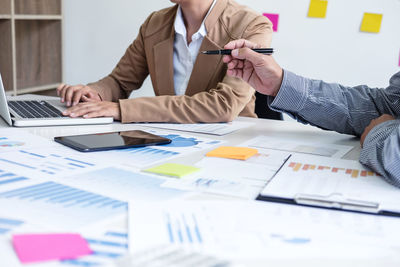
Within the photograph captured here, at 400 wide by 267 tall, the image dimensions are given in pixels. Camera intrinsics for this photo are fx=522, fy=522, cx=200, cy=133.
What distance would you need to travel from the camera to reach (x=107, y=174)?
95cm

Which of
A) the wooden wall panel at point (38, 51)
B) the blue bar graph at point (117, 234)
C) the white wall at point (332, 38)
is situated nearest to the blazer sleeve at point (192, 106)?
the blue bar graph at point (117, 234)

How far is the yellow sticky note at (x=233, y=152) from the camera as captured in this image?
1116 mm

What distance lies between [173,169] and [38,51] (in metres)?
2.49

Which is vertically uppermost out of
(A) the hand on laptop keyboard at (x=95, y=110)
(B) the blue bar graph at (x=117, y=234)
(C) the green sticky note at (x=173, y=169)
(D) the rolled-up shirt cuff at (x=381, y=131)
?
(D) the rolled-up shirt cuff at (x=381, y=131)

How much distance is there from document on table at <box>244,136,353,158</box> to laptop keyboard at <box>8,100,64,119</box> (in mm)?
572

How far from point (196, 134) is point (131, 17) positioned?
2.08 metres

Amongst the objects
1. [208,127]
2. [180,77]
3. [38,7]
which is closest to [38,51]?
[38,7]

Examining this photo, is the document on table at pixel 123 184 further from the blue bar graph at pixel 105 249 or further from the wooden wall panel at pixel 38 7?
the wooden wall panel at pixel 38 7

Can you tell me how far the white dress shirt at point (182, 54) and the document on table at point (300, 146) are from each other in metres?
0.60

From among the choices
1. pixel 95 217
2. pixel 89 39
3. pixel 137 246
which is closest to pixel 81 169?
pixel 95 217

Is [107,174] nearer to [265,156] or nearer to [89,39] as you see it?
[265,156]

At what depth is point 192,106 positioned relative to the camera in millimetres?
1541

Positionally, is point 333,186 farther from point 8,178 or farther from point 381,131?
point 8,178

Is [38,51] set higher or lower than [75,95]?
lower
